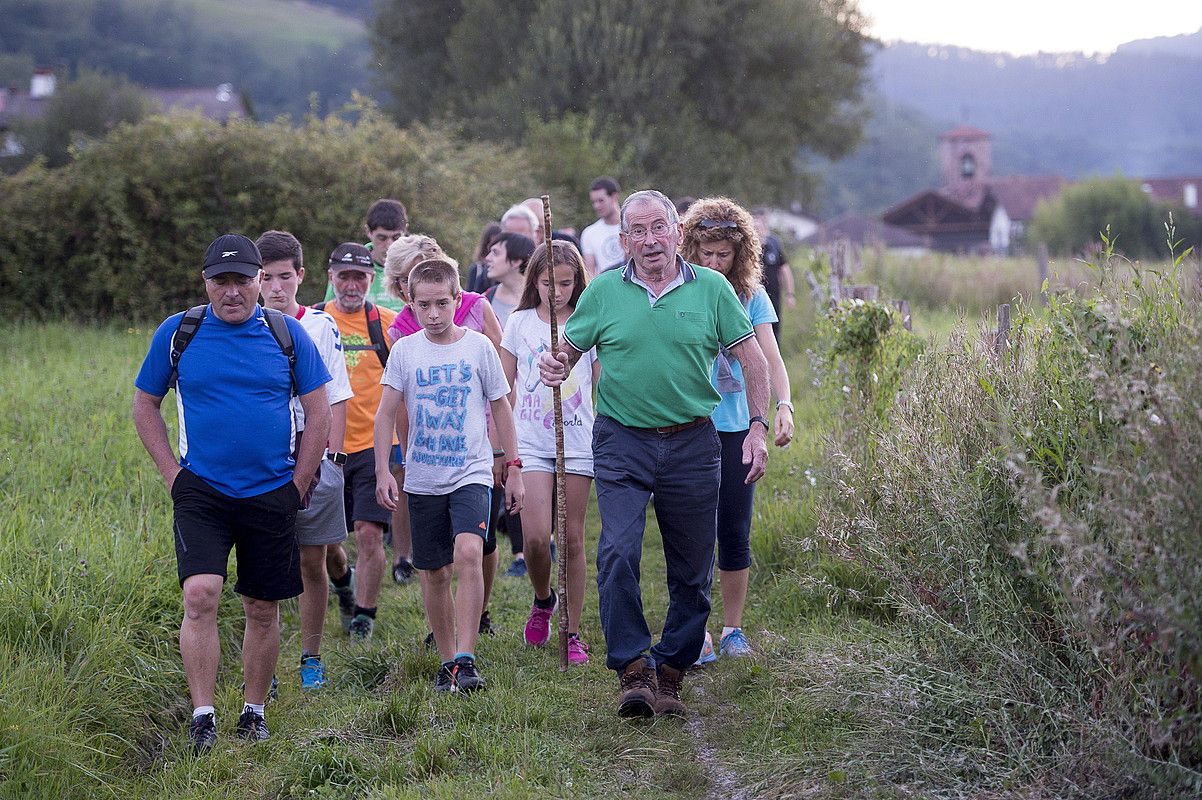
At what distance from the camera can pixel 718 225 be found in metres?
6.06

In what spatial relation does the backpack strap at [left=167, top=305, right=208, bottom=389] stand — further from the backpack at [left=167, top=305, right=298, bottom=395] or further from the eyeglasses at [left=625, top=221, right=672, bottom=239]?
the eyeglasses at [left=625, top=221, right=672, bottom=239]

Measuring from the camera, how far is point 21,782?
4.67 meters

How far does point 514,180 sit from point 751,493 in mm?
16479

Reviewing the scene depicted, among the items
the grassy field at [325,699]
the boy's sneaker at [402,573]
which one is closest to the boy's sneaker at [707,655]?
the grassy field at [325,699]

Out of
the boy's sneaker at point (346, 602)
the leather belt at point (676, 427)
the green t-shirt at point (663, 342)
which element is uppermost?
the green t-shirt at point (663, 342)

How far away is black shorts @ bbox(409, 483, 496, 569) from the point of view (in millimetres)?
5785

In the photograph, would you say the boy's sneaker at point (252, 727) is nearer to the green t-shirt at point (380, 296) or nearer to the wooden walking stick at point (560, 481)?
the wooden walking stick at point (560, 481)

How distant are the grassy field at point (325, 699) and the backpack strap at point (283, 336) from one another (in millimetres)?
1463

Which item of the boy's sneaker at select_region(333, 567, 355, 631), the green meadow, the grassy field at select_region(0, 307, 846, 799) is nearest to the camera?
the green meadow

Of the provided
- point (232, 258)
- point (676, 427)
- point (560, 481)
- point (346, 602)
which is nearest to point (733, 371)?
point (676, 427)

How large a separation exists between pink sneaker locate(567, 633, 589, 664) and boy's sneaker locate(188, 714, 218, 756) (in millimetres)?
1734

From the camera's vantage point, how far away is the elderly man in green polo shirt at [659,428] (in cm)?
521

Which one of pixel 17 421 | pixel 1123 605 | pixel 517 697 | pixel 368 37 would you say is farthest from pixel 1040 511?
pixel 368 37

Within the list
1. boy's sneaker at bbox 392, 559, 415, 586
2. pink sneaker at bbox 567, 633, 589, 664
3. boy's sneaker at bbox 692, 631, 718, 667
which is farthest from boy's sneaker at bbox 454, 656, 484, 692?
boy's sneaker at bbox 392, 559, 415, 586
